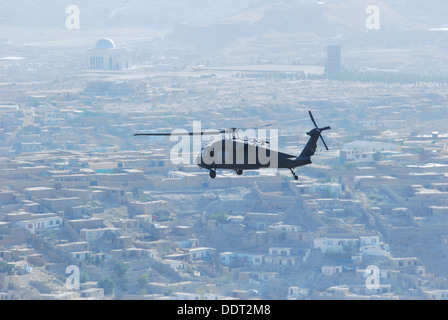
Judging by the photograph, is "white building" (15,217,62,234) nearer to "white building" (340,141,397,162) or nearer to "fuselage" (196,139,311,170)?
"white building" (340,141,397,162)

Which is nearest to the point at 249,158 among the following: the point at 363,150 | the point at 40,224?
the point at 40,224

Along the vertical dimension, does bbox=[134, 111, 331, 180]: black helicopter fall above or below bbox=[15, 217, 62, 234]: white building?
above

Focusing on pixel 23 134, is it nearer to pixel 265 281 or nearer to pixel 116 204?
pixel 116 204

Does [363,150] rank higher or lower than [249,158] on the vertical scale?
higher

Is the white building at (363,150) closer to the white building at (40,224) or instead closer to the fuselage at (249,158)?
the white building at (40,224)

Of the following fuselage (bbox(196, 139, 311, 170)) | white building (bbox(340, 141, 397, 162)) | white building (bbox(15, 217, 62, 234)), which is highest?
white building (bbox(340, 141, 397, 162))

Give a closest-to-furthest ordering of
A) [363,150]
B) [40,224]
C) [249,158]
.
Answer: [249,158]
[40,224]
[363,150]

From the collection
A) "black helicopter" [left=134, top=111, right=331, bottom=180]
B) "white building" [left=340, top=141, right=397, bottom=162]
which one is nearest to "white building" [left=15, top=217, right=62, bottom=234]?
"white building" [left=340, top=141, right=397, bottom=162]

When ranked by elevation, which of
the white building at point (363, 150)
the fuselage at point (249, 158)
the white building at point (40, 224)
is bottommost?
the white building at point (40, 224)

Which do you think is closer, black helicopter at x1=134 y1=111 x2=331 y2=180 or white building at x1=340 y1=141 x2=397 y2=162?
black helicopter at x1=134 y1=111 x2=331 y2=180

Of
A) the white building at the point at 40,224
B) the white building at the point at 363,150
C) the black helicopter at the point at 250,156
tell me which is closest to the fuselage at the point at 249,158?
the black helicopter at the point at 250,156

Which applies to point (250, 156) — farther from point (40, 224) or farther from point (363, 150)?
point (363, 150)
